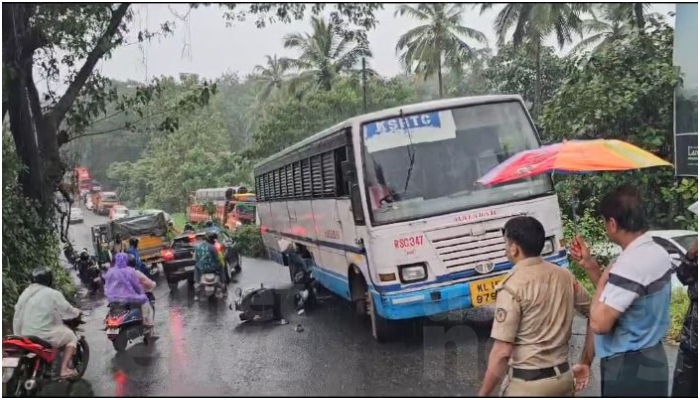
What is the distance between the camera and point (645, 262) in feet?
10.3

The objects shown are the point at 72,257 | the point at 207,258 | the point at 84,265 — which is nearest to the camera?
the point at 207,258

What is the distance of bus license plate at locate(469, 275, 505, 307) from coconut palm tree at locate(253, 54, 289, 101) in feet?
70.4

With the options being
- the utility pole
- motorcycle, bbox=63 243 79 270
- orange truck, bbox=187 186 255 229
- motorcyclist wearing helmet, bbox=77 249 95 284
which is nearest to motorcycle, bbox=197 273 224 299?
motorcyclist wearing helmet, bbox=77 249 95 284

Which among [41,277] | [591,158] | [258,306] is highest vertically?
[591,158]

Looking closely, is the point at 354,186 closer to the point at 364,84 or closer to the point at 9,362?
the point at 9,362

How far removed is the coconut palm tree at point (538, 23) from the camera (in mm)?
17641

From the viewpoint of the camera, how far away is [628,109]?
436 inches

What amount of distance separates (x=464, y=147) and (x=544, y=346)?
3878 millimetres

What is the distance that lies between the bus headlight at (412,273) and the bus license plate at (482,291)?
0.51m

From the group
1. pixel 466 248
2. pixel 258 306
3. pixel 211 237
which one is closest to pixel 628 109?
pixel 466 248

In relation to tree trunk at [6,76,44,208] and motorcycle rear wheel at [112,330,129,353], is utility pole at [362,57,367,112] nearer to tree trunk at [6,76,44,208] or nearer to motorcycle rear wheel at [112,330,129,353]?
tree trunk at [6,76,44,208]

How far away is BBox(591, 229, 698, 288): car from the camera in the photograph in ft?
12.1

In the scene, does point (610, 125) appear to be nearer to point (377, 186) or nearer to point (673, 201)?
point (673, 201)

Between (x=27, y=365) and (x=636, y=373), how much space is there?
494 cm
